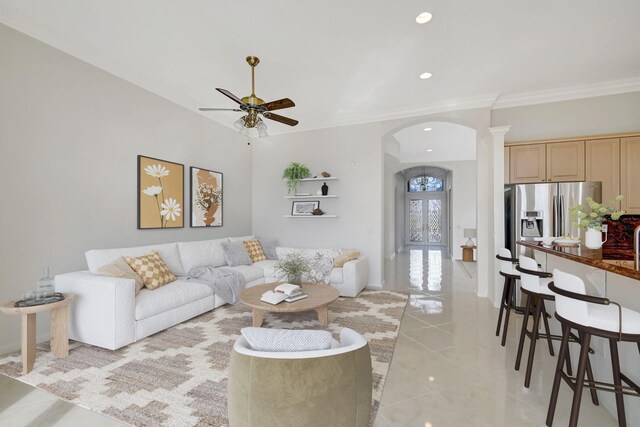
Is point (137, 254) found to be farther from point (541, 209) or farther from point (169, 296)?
point (541, 209)

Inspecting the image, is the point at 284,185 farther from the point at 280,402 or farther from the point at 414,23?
the point at 280,402

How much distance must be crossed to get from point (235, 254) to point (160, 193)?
1.47 meters

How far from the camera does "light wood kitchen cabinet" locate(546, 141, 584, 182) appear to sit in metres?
4.01

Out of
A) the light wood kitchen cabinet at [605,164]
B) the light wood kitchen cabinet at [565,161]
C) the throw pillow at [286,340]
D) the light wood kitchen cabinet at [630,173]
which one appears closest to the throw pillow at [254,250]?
the throw pillow at [286,340]

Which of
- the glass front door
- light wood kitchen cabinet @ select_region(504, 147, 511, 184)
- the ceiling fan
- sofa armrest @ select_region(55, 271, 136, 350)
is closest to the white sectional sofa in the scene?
sofa armrest @ select_region(55, 271, 136, 350)

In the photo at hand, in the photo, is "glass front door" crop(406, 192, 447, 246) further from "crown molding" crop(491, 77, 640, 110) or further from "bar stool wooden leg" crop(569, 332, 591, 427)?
"bar stool wooden leg" crop(569, 332, 591, 427)

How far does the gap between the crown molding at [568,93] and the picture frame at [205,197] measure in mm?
4774

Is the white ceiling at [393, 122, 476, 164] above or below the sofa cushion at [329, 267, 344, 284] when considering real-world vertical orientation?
above

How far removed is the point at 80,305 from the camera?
2857 mm

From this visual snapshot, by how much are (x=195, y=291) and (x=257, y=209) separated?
287 cm

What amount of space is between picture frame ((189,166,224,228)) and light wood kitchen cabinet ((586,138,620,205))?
563cm

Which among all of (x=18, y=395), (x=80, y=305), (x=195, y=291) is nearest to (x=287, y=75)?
(x=195, y=291)

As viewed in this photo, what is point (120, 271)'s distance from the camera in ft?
10.2

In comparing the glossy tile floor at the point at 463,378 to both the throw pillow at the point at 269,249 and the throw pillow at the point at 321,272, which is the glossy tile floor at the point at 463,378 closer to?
the throw pillow at the point at 321,272
